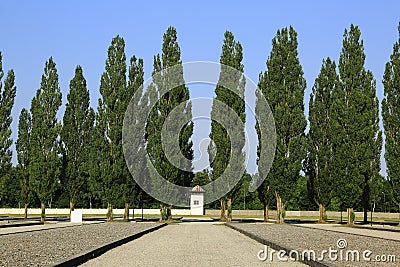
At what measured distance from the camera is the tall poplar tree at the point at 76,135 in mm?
55781

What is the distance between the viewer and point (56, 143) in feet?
172

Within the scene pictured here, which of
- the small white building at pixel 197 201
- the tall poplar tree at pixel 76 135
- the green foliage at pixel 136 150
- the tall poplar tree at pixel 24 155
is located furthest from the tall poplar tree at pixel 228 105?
the small white building at pixel 197 201

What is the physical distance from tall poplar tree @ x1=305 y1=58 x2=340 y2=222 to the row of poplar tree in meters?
0.10

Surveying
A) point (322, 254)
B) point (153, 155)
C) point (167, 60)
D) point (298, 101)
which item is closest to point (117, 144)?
point (153, 155)

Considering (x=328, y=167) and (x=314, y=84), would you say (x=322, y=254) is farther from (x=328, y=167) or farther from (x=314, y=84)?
(x=314, y=84)

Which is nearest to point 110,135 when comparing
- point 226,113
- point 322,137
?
point 226,113

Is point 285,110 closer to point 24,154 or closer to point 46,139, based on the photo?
point 46,139

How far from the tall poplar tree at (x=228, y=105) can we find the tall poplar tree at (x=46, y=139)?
47.8 ft

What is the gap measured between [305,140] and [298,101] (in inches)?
148

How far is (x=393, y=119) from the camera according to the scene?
4903 cm

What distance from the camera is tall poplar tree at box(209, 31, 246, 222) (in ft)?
173

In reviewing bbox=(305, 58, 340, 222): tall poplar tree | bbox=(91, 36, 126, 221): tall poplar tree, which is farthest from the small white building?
bbox=(91, 36, 126, 221): tall poplar tree

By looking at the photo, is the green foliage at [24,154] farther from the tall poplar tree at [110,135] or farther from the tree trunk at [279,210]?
the tree trunk at [279,210]

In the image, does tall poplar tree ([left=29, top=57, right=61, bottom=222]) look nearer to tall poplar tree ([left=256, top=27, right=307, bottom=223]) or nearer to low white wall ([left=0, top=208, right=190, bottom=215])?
tall poplar tree ([left=256, top=27, right=307, bottom=223])
